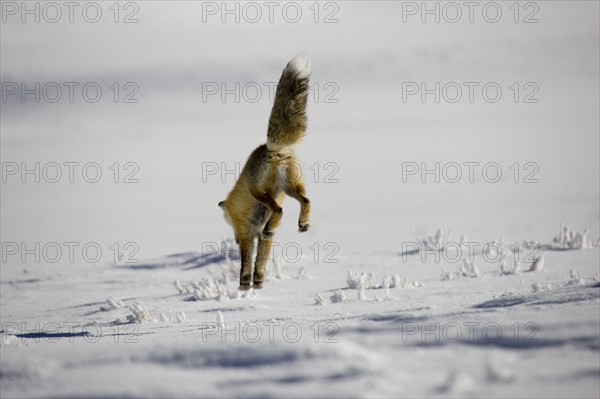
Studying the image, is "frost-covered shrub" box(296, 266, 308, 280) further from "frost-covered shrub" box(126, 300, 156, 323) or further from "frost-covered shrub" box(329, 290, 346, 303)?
"frost-covered shrub" box(126, 300, 156, 323)

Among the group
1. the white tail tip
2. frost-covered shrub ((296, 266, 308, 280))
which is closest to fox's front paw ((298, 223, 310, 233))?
the white tail tip

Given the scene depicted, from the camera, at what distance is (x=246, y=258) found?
25.0ft

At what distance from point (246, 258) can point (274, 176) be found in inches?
49.5

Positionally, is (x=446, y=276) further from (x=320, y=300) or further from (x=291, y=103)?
(x=291, y=103)

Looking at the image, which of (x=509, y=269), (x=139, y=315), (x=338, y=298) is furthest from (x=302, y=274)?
(x=139, y=315)

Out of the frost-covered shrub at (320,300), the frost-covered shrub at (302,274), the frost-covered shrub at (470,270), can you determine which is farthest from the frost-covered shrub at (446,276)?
the frost-covered shrub at (302,274)

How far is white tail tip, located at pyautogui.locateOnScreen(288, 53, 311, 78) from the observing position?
249 inches

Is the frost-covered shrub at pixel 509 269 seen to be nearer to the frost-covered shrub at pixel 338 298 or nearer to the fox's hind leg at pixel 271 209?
the frost-covered shrub at pixel 338 298

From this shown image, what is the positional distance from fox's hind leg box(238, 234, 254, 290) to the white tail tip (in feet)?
6.31

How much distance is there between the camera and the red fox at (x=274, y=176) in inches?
252

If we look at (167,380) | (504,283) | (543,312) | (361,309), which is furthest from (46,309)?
(543,312)

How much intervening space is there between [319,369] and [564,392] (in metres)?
1.31

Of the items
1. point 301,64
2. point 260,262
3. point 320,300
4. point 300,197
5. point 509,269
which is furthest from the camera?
point 509,269

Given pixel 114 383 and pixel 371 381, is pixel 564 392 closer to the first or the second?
pixel 371 381
